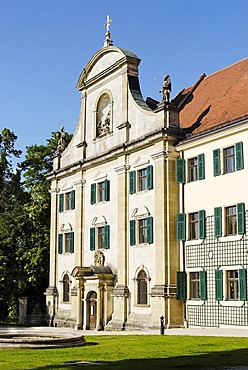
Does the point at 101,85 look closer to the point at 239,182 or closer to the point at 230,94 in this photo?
the point at 230,94

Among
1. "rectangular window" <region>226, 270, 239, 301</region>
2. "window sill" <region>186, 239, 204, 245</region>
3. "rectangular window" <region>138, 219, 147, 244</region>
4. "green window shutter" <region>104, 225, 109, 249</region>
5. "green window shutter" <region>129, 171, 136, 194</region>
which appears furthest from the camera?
"green window shutter" <region>104, 225, 109, 249</region>

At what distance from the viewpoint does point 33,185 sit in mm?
52625

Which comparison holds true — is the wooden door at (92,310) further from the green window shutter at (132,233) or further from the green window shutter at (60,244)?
the green window shutter at (60,244)

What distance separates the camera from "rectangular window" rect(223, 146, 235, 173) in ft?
96.3

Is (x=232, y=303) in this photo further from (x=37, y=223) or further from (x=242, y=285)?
(x=37, y=223)

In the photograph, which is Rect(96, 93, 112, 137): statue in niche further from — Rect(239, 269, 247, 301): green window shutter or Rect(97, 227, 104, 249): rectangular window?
Rect(239, 269, 247, 301): green window shutter

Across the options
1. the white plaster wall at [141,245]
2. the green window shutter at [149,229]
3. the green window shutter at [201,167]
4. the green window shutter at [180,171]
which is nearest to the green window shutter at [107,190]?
the white plaster wall at [141,245]

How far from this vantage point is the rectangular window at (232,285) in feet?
93.6

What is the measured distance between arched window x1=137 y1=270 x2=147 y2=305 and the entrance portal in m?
→ 4.19

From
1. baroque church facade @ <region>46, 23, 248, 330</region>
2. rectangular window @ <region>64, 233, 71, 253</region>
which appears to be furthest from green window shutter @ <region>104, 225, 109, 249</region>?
rectangular window @ <region>64, 233, 71, 253</region>

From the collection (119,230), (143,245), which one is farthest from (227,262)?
(119,230)

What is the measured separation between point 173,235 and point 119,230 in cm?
486

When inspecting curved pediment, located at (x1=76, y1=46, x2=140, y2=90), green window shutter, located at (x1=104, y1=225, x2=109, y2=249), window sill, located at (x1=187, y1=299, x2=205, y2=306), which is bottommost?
window sill, located at (x1=187, y1=299, x2=205, y2=306)

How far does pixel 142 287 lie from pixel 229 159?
9.12m
